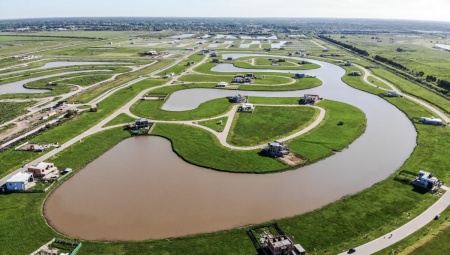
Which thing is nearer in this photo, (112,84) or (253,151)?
(253,151)

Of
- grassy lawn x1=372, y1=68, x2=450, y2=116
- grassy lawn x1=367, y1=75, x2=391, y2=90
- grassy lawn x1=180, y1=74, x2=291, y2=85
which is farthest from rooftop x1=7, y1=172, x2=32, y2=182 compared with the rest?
grassy lawn x1=367, y1=75, x2=391, y2=90

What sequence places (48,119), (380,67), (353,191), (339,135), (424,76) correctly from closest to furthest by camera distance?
(353,191) < (339,135) < (48,119) < (424,76) < (380,67)

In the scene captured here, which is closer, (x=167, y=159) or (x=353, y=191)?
(x=353, y=191)

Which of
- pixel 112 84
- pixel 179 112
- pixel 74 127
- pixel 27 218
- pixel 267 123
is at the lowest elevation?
pixel 27 218

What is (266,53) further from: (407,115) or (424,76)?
(407,115)

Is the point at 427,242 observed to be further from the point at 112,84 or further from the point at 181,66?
the point at 181,66

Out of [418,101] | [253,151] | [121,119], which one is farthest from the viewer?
[418,101]

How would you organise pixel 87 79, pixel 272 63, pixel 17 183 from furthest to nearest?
1. pixel 272 63
2. pixel 87 79
3. pixel 17 183

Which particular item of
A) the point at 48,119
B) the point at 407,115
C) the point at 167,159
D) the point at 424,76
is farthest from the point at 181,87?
the point at 424,76

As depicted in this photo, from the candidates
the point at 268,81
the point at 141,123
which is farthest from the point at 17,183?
the point at 268,81
